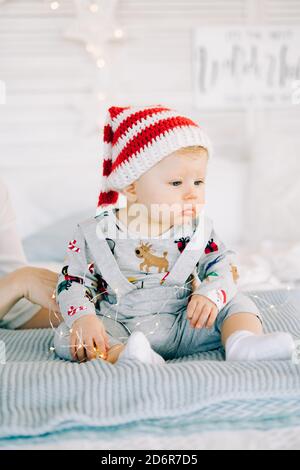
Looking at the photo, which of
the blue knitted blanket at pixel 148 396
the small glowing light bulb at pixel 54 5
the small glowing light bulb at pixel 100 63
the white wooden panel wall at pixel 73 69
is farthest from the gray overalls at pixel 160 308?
the small glowing light bulb at pixel 54 5

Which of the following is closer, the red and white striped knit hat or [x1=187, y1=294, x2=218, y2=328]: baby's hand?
[x1=187, y1=294, x2=218, y2=328]: baby's hand

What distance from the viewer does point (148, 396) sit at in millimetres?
898

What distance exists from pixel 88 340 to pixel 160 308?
0.21 meters

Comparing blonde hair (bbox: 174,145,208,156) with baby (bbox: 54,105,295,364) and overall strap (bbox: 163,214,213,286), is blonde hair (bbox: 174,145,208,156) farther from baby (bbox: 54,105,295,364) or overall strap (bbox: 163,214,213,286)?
overall strap (bbox: 163,214,213,286)

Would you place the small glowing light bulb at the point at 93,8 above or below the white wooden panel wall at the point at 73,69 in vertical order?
above

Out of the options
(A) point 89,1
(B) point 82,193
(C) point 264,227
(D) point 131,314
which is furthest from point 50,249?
(A) point 89,1

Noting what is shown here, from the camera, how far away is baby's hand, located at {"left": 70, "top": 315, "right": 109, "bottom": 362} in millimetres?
1074

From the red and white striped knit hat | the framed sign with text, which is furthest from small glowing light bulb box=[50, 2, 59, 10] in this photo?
the red and white striped knit hat

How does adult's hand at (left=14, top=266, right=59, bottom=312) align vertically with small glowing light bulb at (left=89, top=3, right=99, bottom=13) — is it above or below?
below

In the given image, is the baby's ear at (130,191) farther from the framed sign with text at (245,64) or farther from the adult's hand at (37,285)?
the framed sign with text at (245,64)

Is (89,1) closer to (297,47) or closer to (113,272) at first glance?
(297,47)

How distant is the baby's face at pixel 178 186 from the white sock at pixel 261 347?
0.30 m

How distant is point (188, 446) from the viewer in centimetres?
83

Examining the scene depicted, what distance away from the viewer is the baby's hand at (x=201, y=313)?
1.11 meters
